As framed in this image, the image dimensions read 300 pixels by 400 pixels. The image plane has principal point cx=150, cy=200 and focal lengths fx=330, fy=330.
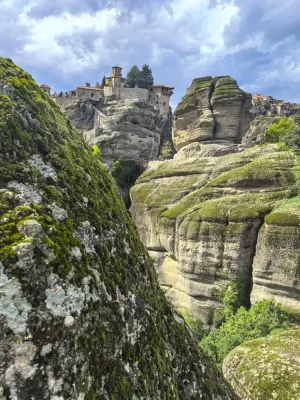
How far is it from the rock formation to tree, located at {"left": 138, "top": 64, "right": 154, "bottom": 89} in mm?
74419

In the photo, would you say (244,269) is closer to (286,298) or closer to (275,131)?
(286,298)

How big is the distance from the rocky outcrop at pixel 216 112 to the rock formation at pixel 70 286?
4162 centimetres

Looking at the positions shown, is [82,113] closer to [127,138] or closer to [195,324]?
[127,138]

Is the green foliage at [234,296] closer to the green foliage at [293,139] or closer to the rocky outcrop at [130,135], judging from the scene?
the green foliage at [293,139]

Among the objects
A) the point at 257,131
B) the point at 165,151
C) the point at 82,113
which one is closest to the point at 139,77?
the point at 82,113

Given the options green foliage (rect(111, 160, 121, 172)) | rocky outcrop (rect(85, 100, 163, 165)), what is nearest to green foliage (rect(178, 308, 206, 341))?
green foliage (rect(111, 160, 121, 172))

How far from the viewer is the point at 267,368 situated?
28.2ft

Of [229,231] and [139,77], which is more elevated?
[139,77]

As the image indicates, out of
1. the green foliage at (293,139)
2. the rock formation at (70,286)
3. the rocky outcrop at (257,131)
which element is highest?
the rocky outcrop at (257,131)

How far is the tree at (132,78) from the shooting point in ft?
240

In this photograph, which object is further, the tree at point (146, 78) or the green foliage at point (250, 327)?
the tree at point (146, 78)

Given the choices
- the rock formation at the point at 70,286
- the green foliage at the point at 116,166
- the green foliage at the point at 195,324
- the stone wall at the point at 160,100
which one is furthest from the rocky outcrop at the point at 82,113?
the rock formation at the point at 70,286

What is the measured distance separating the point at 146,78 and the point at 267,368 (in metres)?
73.9

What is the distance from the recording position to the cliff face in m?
19.1
